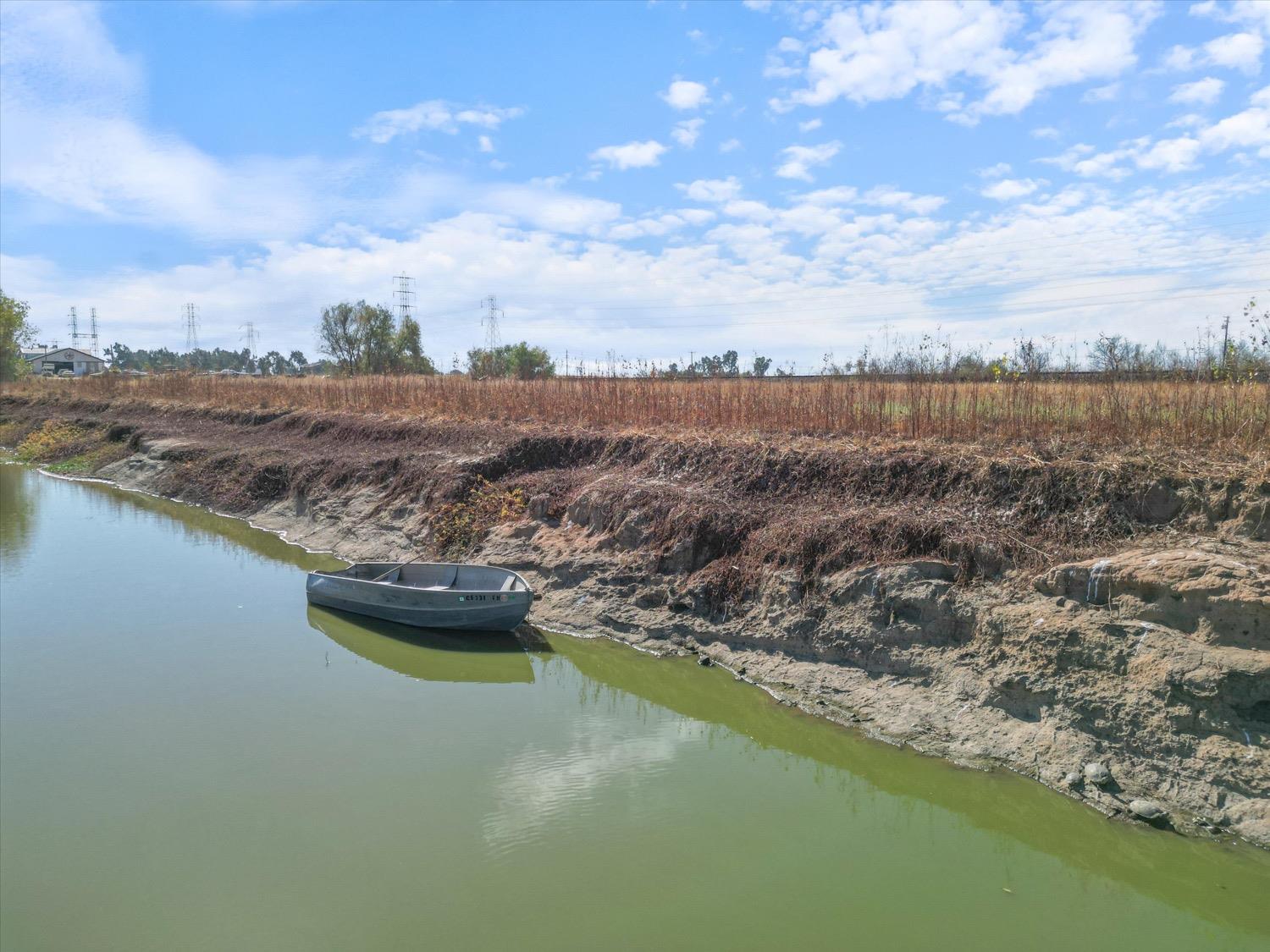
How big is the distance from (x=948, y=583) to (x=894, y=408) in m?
4.75

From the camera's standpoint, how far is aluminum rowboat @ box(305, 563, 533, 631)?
967cm

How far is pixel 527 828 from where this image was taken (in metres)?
5.89

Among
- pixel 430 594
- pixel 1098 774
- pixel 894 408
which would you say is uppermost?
pixel 894 408

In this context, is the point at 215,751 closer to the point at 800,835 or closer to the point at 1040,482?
the point at 800,835

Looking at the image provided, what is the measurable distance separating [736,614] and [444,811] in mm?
4144

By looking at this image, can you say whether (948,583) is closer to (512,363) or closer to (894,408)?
(894,408)

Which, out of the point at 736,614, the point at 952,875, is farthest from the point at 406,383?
the point at 952,875

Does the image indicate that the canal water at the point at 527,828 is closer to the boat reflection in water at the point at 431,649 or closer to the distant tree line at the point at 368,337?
the boat reflection in water at the point at 431,649

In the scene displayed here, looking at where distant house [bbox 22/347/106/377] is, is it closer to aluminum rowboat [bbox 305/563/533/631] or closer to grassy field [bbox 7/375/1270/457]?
grassy field [bbox 7/375/1270/457]

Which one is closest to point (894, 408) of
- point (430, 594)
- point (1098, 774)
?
point (1098, 774)

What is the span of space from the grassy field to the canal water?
4.55 meters

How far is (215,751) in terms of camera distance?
22.9 ft

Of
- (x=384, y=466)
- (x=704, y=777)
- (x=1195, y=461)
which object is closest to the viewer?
(x=704, y=777)

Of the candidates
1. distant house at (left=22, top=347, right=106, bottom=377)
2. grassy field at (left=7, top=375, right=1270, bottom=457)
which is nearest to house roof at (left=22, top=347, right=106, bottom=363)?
distant house at (left=22, top=347, right=106, bottom=377)
